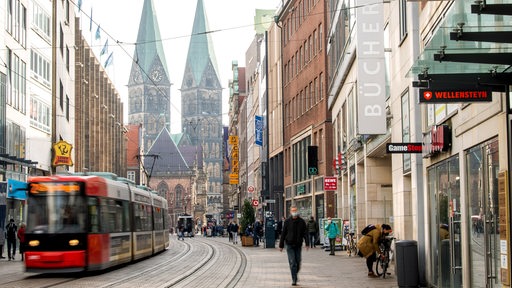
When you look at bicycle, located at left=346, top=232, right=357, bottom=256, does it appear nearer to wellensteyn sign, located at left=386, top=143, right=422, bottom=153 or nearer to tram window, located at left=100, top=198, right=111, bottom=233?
tram window, located at left=100, top=198, right=111, bottom=233

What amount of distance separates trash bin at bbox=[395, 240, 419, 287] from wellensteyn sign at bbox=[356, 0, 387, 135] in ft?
22.0

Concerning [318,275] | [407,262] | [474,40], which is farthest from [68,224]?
[474,40]

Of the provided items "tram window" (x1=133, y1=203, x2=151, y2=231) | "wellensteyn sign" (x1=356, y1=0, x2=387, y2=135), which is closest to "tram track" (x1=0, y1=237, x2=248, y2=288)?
"tram window" (x1=133, y1=203, x2=151, y2=231)

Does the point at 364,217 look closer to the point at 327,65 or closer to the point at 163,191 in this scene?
the point at 327,65

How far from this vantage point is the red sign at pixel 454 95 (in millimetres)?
12531

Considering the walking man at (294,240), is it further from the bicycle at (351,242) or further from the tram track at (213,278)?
the bicycle at (351,242)

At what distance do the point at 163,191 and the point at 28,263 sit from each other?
155778 millimetres

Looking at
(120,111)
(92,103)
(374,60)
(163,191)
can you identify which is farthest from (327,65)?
(163,191)

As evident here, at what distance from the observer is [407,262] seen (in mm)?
18234

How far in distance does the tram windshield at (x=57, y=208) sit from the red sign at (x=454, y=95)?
12018 mm

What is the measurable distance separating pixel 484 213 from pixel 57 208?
41.8 ft

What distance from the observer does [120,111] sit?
111250 mm

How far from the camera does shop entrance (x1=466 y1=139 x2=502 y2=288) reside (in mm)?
12602

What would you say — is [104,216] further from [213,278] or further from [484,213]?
[484,213]
